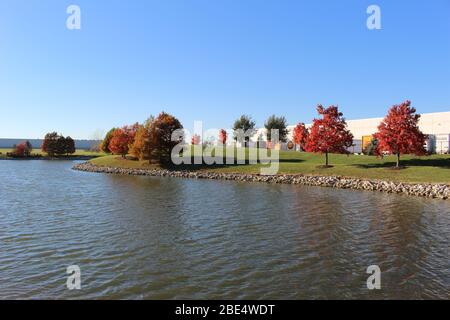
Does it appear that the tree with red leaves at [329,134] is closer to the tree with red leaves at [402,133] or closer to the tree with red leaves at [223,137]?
the tree with red leaves at [402,133]

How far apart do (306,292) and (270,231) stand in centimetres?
816

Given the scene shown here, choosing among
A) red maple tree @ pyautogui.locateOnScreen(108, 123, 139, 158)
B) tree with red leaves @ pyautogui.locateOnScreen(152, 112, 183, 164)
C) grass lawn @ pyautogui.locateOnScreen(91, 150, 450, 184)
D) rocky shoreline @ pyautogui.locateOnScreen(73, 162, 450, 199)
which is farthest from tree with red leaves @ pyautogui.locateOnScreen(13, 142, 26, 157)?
tree with red leaves @ pyautogui.locateOnScreen(152, 112, 183, 164)

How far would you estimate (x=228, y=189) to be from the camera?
132ft

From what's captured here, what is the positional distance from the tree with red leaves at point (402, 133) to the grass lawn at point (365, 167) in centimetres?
231

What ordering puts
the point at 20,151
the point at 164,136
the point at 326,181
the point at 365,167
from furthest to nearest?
the point at 20,151 < the point at 164,136 < the point at 365,167 < the point at 326,181

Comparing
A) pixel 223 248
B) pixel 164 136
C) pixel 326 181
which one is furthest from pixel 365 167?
pixel 223 248

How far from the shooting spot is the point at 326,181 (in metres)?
44.6

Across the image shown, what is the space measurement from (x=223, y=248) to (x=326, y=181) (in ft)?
98.9

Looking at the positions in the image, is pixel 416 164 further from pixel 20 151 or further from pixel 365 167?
pixel 20 151

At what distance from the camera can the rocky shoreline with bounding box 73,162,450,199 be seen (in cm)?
3541

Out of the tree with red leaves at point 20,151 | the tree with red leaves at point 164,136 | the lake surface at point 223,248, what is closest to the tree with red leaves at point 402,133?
the lake surface at point 223,248
